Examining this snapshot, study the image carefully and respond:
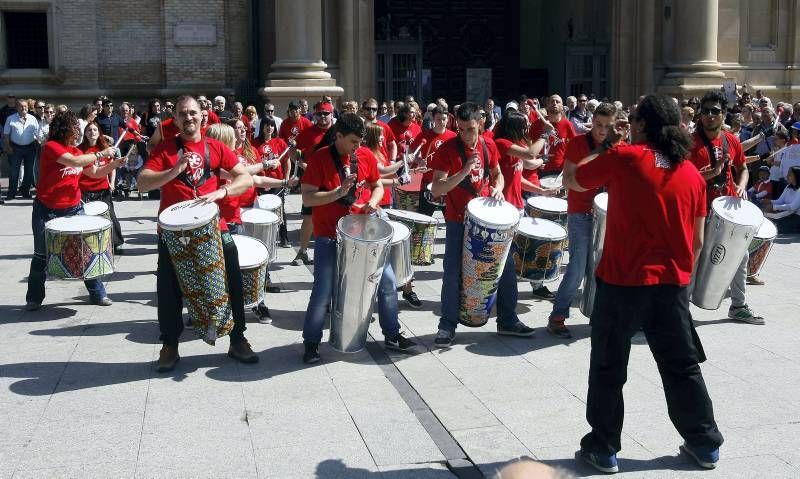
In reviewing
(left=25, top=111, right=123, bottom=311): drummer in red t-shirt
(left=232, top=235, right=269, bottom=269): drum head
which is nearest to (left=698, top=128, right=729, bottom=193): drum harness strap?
(left=232, top=235, right=269, bottom=269): drum head

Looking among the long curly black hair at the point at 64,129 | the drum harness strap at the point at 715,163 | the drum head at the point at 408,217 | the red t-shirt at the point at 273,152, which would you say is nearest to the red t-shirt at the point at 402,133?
the red t-shirt at the point at 273,152

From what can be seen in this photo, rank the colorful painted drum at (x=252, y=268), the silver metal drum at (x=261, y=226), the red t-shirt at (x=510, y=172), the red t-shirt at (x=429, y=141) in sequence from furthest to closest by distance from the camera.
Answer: the red t-shirt at (x=429, y=141) < the silver metal drum at (x=261, y=226) < the red t-shirt at (x=510, y=172) < the colorful painted drum at (x=252, y=268)

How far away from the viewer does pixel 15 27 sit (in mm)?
22484

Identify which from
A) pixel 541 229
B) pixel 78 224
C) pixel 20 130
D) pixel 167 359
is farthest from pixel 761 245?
pixel 20 130

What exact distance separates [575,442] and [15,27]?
19822 mm

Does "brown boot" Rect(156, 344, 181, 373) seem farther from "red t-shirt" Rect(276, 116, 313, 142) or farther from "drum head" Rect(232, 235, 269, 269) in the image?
"red t-shirt" Rect(276, 116, 313, 142)

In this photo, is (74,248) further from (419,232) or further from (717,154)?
(717,154)

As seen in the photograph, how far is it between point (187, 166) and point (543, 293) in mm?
4047

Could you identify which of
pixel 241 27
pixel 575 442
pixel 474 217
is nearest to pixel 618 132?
pixel 474 217

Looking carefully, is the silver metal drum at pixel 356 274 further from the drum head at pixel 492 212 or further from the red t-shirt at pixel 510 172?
the red t-shirt at pixel 510 172

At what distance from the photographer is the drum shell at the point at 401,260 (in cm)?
883

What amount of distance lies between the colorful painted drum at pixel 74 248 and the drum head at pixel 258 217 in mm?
1273

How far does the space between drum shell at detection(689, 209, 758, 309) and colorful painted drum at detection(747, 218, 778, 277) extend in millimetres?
1199

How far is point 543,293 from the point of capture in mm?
9859
